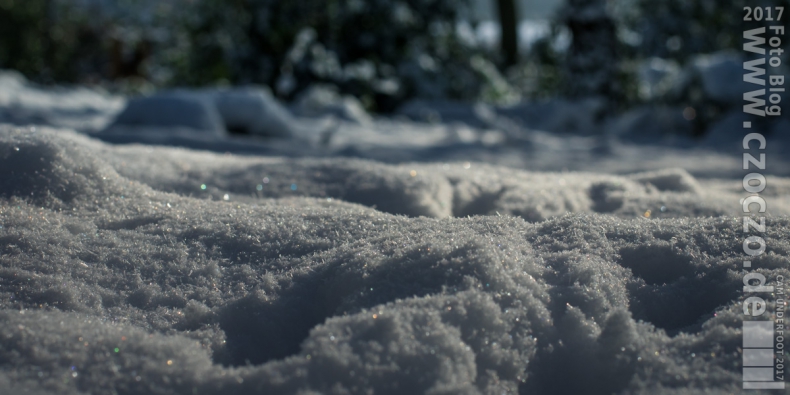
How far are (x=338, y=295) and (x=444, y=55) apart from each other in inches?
273

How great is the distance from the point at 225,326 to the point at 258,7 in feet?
21.7

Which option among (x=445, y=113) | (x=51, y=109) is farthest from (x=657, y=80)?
(x=51, y=109)

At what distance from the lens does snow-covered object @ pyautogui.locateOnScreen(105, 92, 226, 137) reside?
3676 millimetres

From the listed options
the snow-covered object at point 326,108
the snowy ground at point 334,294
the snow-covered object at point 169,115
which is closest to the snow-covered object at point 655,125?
the snow-covered object at point 326,108

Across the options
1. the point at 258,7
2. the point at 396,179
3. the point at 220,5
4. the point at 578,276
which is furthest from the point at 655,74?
the point at 578,276

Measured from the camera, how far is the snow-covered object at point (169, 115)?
3676 millimetres

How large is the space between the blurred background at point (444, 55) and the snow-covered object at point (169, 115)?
106 inches

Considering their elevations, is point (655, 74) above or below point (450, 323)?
above

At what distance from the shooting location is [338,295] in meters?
0.85

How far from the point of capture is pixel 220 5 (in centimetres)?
699

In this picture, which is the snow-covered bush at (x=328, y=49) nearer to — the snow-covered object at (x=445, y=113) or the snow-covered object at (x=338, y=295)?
the snow-covered object at (x=445, y=113)

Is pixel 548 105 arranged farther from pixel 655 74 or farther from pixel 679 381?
Answer: pixel 679 381

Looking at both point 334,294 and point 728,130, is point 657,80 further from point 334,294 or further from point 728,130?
point 334,294

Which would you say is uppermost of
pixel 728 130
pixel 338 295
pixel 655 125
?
pixel 655 125
